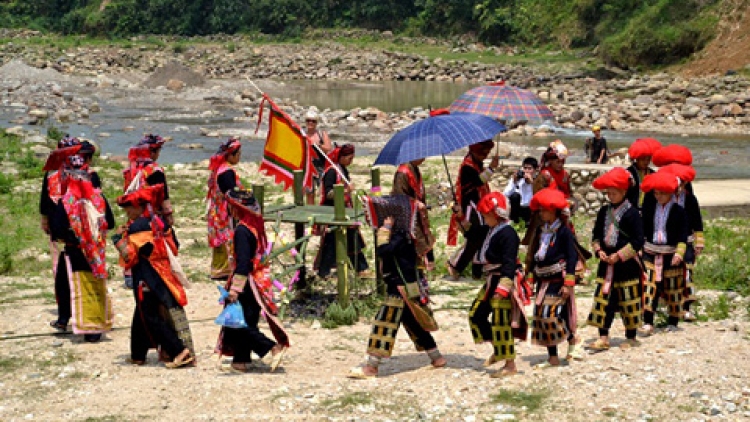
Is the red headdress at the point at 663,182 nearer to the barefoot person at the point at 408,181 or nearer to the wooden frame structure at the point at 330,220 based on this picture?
the barefoot person at the point at 408,181

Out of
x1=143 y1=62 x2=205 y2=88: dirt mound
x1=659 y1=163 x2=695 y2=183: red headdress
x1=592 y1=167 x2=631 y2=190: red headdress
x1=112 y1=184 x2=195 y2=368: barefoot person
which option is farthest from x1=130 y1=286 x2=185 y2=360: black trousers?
x1=143 y1=62 x2=205 y2=88: dirt mound

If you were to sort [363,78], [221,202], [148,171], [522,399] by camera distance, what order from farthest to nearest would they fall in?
1. [363,78]
2. [221,202]
3. [148,171]
4. [522,399]

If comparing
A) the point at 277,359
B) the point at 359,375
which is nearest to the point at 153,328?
the point at 277,359

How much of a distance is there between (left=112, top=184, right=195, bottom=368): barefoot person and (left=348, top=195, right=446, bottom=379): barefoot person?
132cm

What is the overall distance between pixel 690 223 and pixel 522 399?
111 inches

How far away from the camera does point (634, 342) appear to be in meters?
7.94

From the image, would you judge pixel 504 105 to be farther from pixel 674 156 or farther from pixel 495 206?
pixel 495 206

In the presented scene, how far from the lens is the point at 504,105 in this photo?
34.2 feet

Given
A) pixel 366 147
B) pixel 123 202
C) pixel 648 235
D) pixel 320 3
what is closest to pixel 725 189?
pixel 648 235

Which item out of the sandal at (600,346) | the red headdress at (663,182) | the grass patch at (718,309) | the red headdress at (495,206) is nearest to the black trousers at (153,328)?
the red headdress at (495,206)

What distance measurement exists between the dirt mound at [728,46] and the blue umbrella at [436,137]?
30197 millimetres

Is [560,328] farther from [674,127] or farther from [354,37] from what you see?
[354,37]

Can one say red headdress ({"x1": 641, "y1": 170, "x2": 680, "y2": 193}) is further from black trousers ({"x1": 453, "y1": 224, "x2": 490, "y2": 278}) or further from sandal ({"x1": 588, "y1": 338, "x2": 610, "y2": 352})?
black trousers ({"x1": 453, "y1": 224, "x2": 490, "y2": 278})

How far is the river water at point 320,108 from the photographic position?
23562 millimetres
